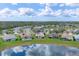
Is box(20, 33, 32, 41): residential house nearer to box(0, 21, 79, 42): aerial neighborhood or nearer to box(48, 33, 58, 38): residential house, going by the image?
box(0, 21, 79, 42): aerial neighborhood

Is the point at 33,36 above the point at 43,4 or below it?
below

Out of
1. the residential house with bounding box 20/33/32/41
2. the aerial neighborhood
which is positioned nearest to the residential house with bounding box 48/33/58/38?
the aerial neighborhood

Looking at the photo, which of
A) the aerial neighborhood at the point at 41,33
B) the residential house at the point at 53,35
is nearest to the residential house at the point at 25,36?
the aerial neighborhood at the point at 41,33

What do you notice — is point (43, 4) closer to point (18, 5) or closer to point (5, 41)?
point (18, 5)

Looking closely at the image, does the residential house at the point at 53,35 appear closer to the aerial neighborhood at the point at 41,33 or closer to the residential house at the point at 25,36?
the aerial neighborhood at the point at 41,33

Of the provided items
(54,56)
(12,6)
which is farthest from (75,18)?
(12,6)
